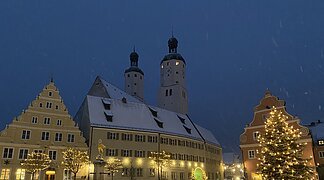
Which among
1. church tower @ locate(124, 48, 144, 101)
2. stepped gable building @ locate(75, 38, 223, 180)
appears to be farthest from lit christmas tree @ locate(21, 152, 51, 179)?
church tower @ locate(124, 48, 144, 101)

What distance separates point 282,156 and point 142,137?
2944 centimetres

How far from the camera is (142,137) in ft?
171

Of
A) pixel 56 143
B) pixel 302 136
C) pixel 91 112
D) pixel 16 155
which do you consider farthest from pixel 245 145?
pixel 16 155

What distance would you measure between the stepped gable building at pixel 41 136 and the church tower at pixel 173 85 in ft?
146

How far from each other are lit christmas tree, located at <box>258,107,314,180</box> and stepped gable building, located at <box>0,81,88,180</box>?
27.9 meters

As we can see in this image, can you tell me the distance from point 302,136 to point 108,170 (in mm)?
26760

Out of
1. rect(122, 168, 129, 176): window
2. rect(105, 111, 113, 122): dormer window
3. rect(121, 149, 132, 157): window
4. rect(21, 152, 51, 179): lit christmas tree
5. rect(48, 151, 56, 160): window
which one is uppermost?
rect(105, 111, 113, 122): dormer window

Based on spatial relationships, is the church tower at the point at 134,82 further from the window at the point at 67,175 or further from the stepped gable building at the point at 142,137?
the window at the point at 67,175

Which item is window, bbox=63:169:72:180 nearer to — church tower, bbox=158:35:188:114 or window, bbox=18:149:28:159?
window, bbox=18:149:28:159

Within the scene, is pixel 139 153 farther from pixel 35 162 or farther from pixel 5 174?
pixel 5 174

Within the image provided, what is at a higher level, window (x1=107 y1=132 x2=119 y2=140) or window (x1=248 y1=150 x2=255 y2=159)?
window (x1=107 y1=132 x2=119 y2=140)

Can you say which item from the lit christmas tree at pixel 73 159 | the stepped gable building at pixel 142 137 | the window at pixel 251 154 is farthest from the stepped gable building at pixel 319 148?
the lit christmas tree at pixel 73 159

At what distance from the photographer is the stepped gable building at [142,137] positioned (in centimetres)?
4834

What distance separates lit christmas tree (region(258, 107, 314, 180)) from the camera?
84.7ft
